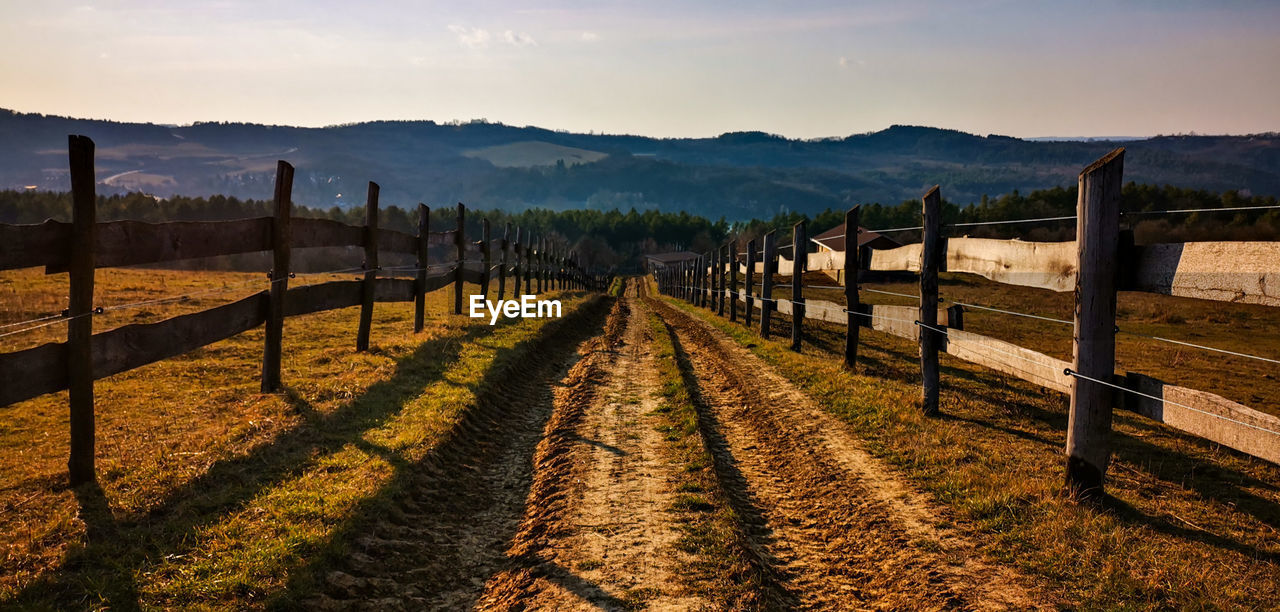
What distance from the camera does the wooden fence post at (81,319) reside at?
5.29 metres

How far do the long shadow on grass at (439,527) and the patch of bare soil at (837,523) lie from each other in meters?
1.33

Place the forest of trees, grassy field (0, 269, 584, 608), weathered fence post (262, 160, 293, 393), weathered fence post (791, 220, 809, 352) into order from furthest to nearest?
the forest of trees, weathered fence post (791, 220, 809, 352), weathered fence post (262, 160, 293, 393), grassy field (0, 269, 584, 608)

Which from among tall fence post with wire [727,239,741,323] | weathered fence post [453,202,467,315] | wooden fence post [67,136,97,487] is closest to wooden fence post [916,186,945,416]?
wooden fence post [67,136,97,487]

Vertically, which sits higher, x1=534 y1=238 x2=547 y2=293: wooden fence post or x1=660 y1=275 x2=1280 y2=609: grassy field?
x1=534 y1=238 x2=547 y2=293: wooden fence post

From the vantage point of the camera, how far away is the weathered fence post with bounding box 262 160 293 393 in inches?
334

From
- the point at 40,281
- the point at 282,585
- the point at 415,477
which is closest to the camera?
the point at 282,585

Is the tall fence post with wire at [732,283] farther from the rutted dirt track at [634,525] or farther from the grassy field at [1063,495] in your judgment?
the rutted dirt track at [634,525]

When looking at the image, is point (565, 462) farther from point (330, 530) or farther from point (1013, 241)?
point (1013, 241)

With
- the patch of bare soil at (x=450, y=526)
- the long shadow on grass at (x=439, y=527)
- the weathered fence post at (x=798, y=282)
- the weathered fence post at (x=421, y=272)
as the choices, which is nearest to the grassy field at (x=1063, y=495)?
the weathered fence post at (x=798, y=282)

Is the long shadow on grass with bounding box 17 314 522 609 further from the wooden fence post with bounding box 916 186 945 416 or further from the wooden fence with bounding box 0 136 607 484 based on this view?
the wooden fence post with bounding box 916 186 945 416

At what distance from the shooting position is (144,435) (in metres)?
6.66

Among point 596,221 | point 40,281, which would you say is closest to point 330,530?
point 40,281

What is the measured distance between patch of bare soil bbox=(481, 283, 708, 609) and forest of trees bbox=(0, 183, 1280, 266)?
7.36 meters

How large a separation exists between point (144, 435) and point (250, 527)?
284cm
